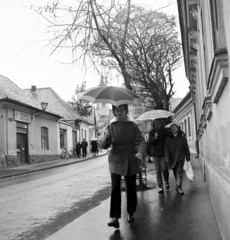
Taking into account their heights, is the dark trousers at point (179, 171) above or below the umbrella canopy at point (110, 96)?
below

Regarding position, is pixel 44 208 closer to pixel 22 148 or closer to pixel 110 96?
pixel 110 96

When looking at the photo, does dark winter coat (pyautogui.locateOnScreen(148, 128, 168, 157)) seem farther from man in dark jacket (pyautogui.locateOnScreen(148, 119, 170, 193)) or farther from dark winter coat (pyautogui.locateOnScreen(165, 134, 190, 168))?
dark winter coat (pyautogui.locateOnScreen(165, 134, 190, 168))

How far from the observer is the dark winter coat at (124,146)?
212 inches

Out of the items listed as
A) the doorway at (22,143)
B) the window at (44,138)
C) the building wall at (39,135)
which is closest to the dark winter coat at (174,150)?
the doorway at (22,143)

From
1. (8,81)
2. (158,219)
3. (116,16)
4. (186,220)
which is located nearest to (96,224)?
(158,219)

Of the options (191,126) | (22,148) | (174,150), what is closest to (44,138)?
(22,148)

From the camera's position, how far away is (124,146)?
5480 mm

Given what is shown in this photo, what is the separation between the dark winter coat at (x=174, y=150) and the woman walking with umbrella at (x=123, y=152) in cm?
283

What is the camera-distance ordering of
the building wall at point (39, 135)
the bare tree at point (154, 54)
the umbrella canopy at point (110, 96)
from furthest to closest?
the building wall at point (39, 135) < the bare tree at point (154, 54) < the umbrella canopy at point (110, 96)

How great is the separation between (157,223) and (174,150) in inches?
117

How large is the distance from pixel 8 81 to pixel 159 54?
A: 13.1 m

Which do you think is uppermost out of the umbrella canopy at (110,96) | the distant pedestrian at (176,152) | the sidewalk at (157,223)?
the umbrella canopy at (110,96)

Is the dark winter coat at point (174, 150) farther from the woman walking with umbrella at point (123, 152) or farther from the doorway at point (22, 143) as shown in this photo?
the doorway at point (22, 143)

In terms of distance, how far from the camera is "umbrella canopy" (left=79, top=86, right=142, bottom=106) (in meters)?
5.81
